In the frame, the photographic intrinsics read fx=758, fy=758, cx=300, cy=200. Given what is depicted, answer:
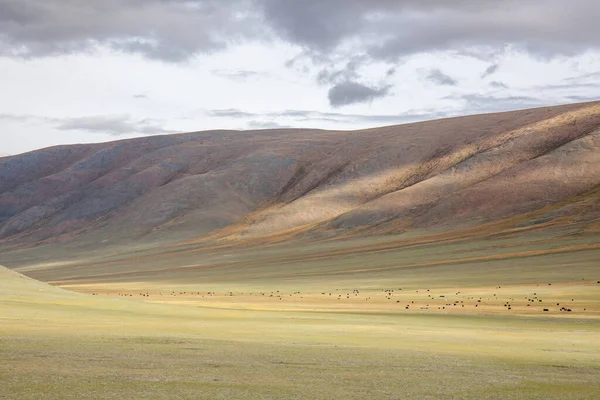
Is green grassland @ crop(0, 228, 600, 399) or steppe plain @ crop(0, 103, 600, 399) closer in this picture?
Result: green grassland @ crop(0, 228, 600, 399)

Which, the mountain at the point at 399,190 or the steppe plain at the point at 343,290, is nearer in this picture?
the steppe plain at the point at 343,290

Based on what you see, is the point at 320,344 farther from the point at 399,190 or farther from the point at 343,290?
the point at 399,190

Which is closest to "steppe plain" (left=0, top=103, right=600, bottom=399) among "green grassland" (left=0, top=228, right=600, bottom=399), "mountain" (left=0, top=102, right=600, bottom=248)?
"green grassland" (left=0, top=228, right=600, bottom=399)

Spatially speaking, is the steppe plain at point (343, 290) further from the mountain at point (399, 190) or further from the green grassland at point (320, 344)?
the mountain at point (399, 190)

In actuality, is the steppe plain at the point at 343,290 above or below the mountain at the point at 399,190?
below

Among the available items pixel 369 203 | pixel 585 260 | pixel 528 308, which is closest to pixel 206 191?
pixel 369 203

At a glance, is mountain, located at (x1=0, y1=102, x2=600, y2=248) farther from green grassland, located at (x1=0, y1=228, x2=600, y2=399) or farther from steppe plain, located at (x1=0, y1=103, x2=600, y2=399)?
green grassland, located at (x1=0, y1=228, x2=600, y2=399)

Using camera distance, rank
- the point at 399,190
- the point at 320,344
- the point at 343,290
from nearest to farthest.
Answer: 1. the point at 320,344
2. the point at 343,290
3. the point at 399,190

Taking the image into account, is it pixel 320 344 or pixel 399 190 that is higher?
pixel 399 190

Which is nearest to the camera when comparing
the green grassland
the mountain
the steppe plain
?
the green grassland

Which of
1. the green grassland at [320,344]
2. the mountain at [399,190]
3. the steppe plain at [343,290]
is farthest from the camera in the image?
the mountain at [399,190]

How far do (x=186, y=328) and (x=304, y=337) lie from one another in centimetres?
447

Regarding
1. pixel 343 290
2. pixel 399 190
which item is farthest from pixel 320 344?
pixel 399 190

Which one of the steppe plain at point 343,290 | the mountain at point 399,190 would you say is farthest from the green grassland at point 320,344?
the mountain at point 399,190
